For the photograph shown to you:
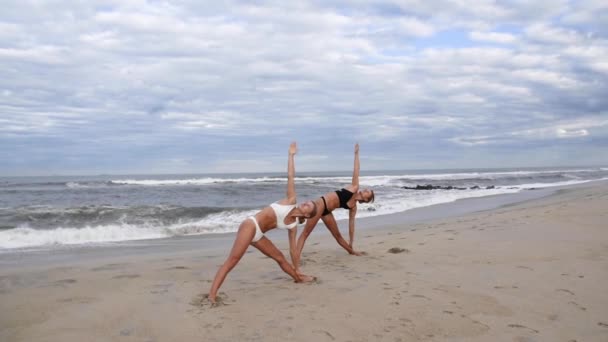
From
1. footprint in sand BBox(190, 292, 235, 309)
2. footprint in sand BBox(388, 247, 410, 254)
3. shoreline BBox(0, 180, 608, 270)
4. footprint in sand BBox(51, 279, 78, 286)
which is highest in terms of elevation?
footprint in sand BBox(388, 247, 410, 254)

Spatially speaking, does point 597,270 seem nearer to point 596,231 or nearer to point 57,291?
point 596,231

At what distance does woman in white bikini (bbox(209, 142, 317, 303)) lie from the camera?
5.44 m

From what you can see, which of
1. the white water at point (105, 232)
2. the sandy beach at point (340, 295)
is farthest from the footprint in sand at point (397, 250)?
the white water at point (105, 232)

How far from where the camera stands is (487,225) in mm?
11242

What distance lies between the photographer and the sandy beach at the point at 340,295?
4391 millimetres

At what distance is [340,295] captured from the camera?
5.53 m

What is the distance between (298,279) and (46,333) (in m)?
2.95

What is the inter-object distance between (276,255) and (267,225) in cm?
51

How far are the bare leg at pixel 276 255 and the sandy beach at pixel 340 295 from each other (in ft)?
0.56

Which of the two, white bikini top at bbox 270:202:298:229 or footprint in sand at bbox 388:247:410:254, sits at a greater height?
white bikini top at bbox 270:202:298:229

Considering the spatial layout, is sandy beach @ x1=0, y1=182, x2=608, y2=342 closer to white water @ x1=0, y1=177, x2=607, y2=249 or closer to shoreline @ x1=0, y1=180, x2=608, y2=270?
shoreline @ x1=0, y1=180, x2=608, y2=270

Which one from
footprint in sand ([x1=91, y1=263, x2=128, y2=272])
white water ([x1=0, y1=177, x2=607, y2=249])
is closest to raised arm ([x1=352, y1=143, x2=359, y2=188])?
footprint in sand ([x1=91, y1=263, x2=128, y2=272])

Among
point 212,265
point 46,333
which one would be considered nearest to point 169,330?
point 46,333

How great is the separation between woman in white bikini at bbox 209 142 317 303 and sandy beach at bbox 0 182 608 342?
0.34 m
